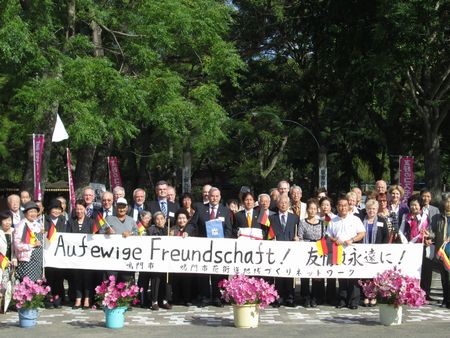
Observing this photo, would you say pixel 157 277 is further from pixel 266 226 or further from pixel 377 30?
pixel 377 30

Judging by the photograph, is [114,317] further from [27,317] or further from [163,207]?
[163,207]

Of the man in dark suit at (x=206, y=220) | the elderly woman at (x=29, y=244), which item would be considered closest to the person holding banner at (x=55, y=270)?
the elderly woman at (x=29, y=244)

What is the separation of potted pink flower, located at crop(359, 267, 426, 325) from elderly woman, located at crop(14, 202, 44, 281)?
4.67 metres

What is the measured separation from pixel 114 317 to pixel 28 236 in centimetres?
192

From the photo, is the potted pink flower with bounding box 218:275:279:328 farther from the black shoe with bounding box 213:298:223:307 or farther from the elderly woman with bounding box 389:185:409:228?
the elderly woman with bounding box 389:185:409:228

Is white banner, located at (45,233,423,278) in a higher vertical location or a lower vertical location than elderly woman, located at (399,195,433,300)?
lower

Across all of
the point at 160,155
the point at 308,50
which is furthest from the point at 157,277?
the point at 308,50

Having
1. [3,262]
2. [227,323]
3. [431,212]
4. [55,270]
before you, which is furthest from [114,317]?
[431,212]

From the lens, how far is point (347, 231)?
34.6 ft

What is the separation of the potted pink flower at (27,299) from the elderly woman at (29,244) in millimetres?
1070

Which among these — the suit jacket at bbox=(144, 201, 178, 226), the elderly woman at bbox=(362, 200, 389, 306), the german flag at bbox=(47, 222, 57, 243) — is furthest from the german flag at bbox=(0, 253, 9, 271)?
the elderly woman at bbox=(362, 200, 389, 306)

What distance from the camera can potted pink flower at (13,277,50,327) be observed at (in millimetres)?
9000

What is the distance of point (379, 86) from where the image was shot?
77.4 ft

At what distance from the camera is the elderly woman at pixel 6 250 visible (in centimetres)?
986
